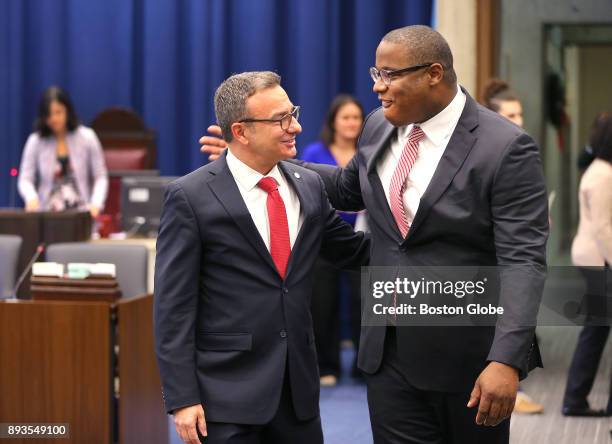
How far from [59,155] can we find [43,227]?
1105mm

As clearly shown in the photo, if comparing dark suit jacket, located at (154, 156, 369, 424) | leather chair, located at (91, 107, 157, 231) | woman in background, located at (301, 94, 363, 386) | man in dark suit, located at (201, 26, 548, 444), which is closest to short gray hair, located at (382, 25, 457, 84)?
man in dark suit, located at (201, 26, 548, 444)

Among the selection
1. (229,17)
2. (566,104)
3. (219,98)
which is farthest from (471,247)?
(566,104)

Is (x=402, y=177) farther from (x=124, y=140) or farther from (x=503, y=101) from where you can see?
(x=124, y=140)

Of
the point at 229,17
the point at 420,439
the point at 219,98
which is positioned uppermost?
the point at 229,17

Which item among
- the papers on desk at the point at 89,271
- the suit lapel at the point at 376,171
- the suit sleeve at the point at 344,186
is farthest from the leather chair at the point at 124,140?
the suit lapel at the point at 376,171

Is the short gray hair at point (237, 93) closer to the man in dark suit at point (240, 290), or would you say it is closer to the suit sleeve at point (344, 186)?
the man in dark suit at point (240, 290)

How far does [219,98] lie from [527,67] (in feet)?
18.5

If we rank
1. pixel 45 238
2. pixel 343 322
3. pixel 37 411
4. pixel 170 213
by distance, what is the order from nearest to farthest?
pixel 170 213
pixel 37 411
pixel 45 238
pixel 343 322

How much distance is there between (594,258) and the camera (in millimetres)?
5277

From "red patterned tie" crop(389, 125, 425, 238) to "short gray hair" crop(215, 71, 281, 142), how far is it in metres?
0.36

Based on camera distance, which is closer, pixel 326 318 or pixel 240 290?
pixel 240 290

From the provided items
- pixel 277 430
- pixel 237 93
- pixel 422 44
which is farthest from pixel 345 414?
pixel 422 44

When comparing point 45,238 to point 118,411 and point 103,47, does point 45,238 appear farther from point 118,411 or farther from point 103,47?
point 103,47

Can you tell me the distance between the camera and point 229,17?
7965mm
